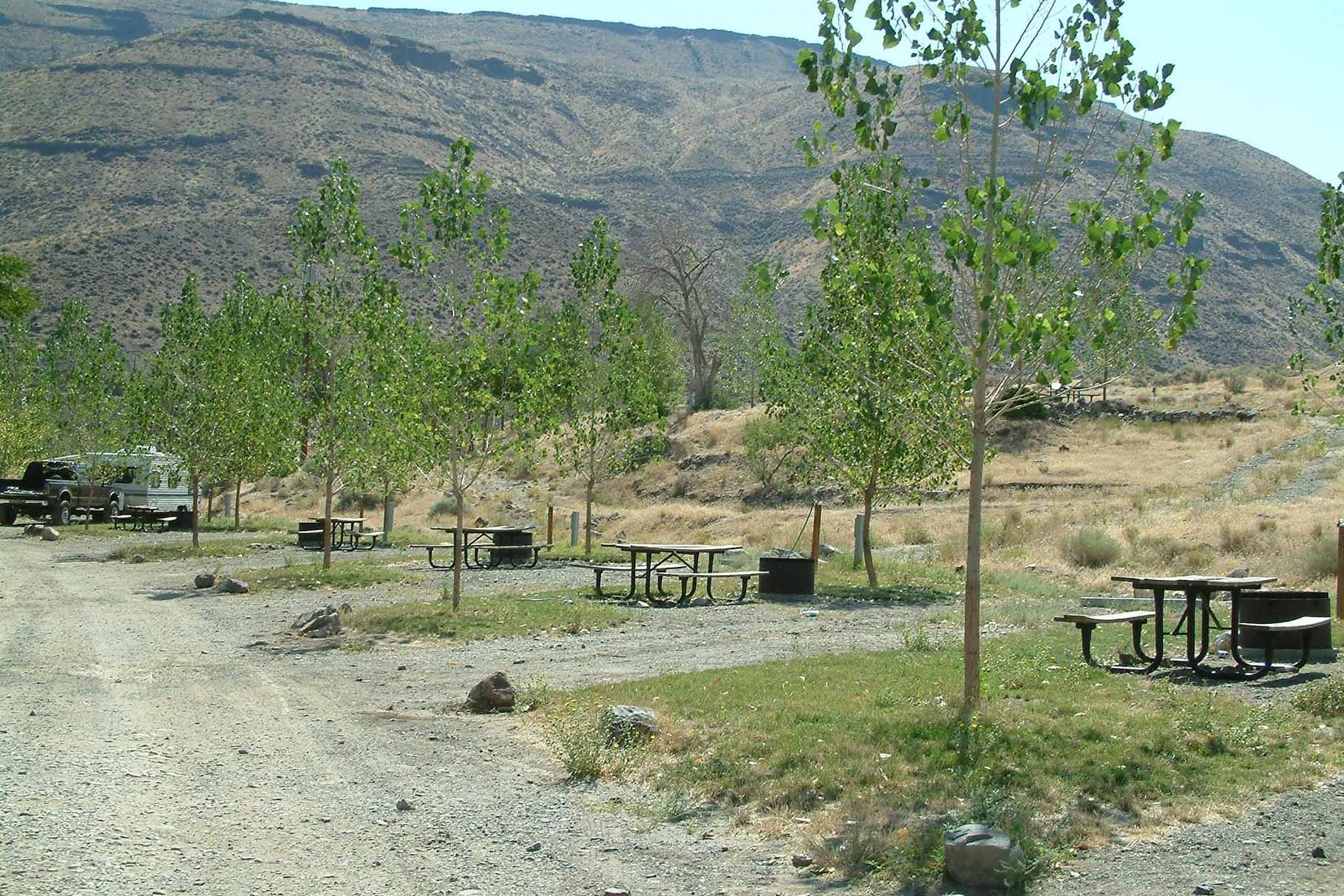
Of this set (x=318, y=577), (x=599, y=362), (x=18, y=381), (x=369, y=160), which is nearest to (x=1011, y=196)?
(x=318, y=577)

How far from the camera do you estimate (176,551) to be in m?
28.6

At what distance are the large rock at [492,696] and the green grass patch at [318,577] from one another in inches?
443

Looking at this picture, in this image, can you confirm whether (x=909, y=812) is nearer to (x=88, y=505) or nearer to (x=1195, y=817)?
(x=1195, y=817)

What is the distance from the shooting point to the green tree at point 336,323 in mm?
22562

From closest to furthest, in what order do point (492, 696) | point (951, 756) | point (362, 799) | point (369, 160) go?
1. point (362, 799)
2. point (951, 756)
3. point (492, 696)
4. point (369, 160)

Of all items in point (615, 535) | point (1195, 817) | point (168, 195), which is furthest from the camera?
point (168, 195)

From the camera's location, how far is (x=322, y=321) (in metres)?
23.4

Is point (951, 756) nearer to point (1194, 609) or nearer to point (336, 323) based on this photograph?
point (1194, 609)

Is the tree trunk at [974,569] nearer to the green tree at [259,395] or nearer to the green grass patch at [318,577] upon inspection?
the green grass patch at [318,577]

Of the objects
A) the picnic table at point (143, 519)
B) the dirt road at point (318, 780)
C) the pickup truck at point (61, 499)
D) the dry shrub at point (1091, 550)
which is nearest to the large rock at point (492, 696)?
the dirt road at point (318, 780)

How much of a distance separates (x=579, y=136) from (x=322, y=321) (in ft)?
387

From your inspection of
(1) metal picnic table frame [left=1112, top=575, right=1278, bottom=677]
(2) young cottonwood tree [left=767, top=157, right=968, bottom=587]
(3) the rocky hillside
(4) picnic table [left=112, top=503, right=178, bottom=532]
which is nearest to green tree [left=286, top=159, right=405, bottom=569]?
(2) young cottonwood tree [left=767, top=157, right=968, bottom=587]

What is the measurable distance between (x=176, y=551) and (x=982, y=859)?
26.0 metres

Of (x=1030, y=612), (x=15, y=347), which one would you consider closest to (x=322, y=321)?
(x=1030, y=612)
